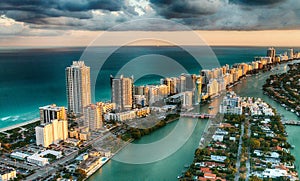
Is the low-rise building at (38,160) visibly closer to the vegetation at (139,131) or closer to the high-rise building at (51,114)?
the high-rise building at (51,114)

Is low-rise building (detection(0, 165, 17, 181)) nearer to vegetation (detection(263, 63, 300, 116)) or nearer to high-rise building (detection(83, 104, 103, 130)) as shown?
high-rise building (detection(83, 104, 103, 130))

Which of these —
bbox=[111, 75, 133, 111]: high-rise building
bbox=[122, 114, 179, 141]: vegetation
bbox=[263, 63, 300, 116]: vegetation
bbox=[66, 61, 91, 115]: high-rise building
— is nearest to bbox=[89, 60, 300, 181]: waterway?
bbox=[122, 114, 179, 141]: vegetation

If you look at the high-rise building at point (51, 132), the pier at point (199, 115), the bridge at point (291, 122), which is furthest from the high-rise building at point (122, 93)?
the bridge at point (291, 122)

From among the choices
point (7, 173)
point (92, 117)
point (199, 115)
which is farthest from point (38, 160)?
point (199, 115)

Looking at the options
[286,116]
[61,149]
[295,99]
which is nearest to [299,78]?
[295,99]

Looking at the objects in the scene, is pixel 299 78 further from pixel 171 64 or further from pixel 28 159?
pixel 28 159

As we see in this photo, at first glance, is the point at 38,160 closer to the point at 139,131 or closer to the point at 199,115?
the point at 139,131
